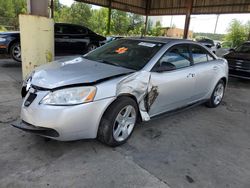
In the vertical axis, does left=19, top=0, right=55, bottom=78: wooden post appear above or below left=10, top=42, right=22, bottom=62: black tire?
above

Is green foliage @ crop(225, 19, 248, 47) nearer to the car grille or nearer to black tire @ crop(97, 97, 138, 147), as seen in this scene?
black tire @ crop(97, 97, 138, 147)

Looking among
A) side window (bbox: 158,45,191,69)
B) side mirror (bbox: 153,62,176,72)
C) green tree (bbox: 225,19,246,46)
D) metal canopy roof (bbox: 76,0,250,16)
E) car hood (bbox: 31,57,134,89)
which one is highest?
metal canopy roof (bbox: 76,0,250,16)

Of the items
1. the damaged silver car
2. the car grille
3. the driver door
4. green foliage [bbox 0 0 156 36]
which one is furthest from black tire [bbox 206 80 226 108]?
green foliage [bbox 0 0 156 36]

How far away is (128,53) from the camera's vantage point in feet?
11.7

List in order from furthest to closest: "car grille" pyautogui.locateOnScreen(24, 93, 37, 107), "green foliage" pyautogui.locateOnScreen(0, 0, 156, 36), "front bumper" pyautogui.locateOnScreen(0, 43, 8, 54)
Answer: "green foliage" pyautogui.locateOnScreen(0, 0, 156, 36) < "front bumper" pyautogui.locateOnScreen(0, 43, 8, 54) < "car grille" pyautogui.locateOnScreen(24, 93, 37, 107)

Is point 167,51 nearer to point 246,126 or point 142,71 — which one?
point 142,71

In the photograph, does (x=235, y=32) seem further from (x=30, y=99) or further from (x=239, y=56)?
(x=30, y=99)

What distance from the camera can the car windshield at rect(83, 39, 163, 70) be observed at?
3283mm

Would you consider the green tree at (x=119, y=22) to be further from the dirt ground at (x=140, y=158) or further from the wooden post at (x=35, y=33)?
the dirt ground at (x=140, y=158)

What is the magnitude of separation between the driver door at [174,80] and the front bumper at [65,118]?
0.93 meters

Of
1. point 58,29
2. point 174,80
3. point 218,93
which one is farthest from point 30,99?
point 58,29

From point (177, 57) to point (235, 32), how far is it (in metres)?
31.8

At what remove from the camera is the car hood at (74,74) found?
8.46ft

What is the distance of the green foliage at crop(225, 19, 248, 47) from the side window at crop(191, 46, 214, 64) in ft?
94.5
